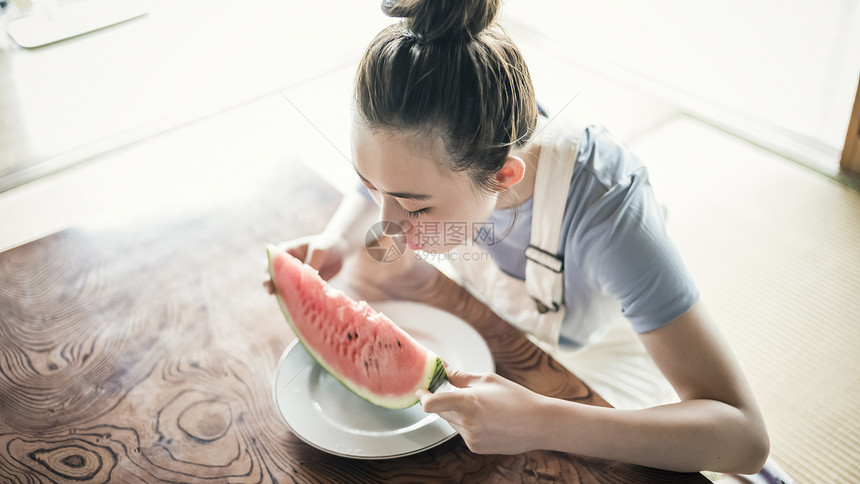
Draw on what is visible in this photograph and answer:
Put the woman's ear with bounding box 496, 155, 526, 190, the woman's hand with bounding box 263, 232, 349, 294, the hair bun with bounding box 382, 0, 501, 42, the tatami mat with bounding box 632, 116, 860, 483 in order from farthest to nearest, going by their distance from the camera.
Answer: the tatami mat with bounding box 632, 116, 860, 483
the woman's hand with bounding box 263, 232, 349, 294
the woman's ear with bounding box 496, 155, 526, 190
the hair bun with bounding box 382, 0, 501, 42

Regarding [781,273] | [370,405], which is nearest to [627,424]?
[370,405]

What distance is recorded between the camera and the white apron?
1.02 metres

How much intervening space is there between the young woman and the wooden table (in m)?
0.06

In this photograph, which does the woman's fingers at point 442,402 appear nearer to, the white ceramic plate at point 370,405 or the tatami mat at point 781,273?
the white ceramic plate at point 370,405

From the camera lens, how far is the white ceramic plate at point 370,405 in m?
0.86

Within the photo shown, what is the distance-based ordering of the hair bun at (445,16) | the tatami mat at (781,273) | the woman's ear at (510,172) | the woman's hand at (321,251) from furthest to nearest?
the tatami mat at (781,273) < the woman's hand at (321,251) < the woman's ear at (510,172) < the hair bun at (445,16)

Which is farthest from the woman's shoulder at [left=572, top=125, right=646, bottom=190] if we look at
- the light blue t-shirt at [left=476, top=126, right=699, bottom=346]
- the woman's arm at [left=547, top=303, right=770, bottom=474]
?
the woman's arm at [left=547, top=303, right=770, bottom=474]

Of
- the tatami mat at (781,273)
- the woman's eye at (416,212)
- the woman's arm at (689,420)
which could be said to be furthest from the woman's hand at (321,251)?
the tatami mat at (781,273)

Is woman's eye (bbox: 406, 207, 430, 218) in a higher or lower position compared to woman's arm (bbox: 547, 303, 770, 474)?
higher

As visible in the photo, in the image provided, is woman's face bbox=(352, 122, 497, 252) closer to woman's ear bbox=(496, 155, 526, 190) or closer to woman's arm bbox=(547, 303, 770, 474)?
woman's ear bbox=(496, 155, 526, 190)

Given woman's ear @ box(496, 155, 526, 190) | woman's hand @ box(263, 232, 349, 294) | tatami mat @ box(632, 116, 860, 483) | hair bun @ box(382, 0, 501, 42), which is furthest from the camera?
tatami mat @ box(632, 116, 860, 483)

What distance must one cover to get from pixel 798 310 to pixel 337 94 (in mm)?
1487

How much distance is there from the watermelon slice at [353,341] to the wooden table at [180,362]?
7cm

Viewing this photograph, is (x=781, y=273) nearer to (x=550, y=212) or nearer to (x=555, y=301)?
(x=555, y=301)
